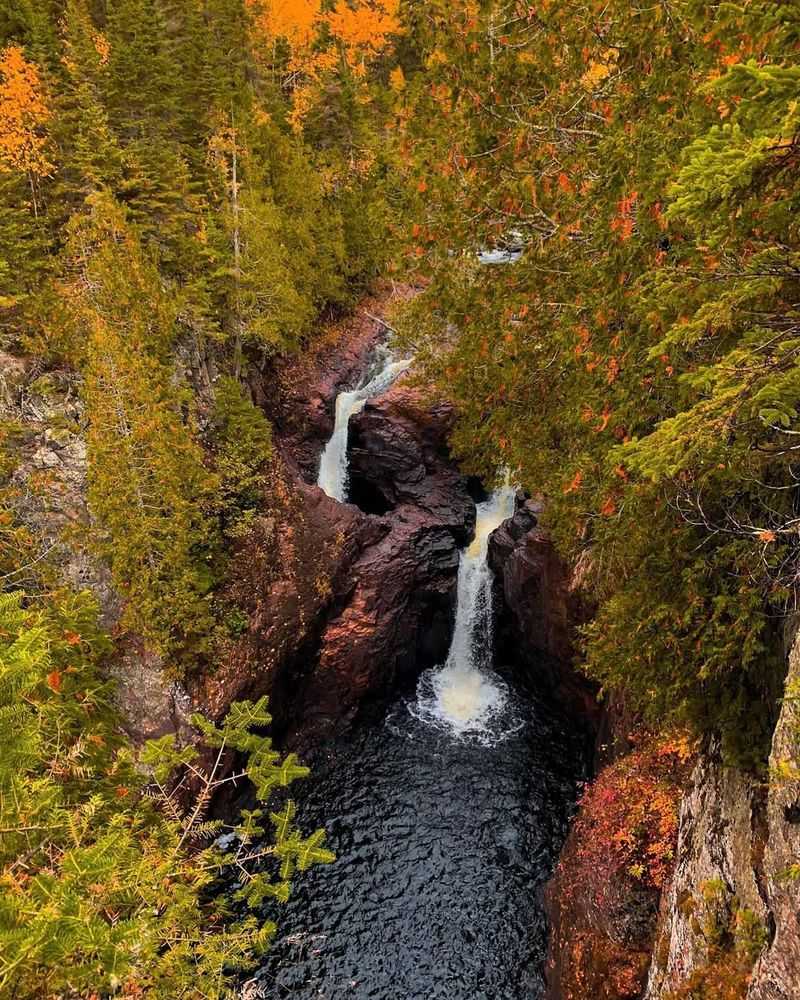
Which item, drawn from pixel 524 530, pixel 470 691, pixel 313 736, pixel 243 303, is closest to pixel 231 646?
pixel 313 736

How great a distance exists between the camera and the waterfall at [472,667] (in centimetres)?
1931

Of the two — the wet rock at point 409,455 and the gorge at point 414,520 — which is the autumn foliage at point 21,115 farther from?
the wet rock at point 409,455

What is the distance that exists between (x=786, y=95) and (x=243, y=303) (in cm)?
2016

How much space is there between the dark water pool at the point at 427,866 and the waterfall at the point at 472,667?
2.35 feet

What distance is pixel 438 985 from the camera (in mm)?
12141

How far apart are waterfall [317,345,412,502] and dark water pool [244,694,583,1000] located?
401 inches

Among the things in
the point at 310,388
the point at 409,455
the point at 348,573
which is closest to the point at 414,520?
the point at 409,455

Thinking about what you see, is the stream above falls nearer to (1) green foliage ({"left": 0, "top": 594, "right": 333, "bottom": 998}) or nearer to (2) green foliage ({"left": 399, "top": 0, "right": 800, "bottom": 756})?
(1) green foliage ({"left": 0, "top": 594, "right": 333, "bottom": 998})

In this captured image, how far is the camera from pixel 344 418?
2622 centimetres

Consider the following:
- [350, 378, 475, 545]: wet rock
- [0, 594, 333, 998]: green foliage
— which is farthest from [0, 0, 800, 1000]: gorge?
[350, 378, 475, 545]: wet rock

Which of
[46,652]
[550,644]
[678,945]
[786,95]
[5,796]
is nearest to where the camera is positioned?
[786,95]

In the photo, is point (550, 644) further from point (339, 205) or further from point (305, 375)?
point (339, 205)

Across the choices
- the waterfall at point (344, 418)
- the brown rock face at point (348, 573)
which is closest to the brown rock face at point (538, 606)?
the brown rock face at point (348, 573)

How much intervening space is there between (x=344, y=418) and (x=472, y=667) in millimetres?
12139
